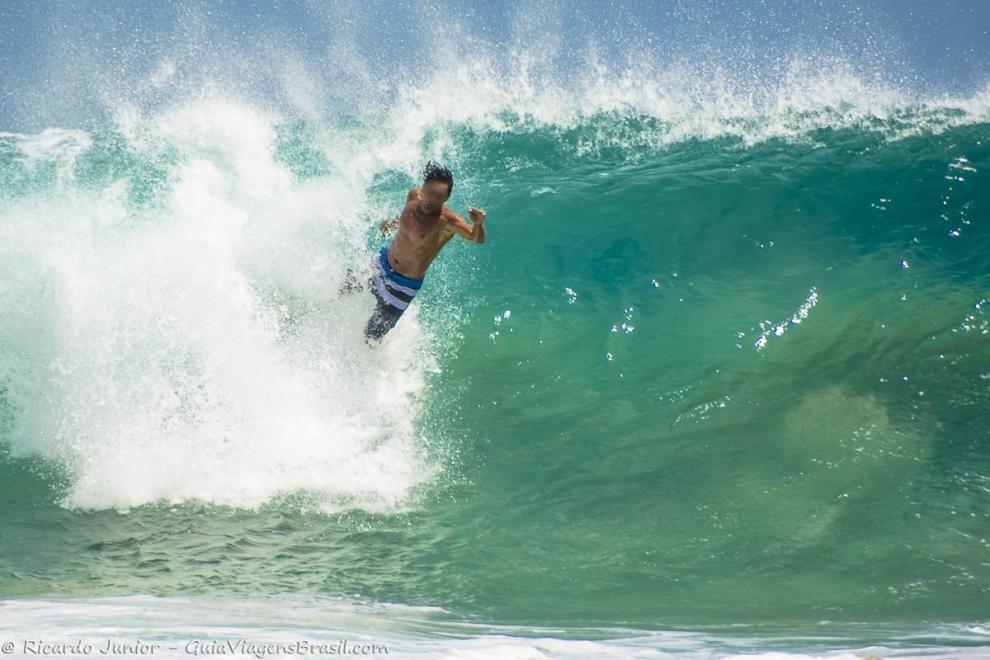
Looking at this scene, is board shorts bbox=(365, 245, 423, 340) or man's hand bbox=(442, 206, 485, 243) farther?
board shorts bbox=(365, 245, 423, 340)

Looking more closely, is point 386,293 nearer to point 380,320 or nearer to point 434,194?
point 380,320

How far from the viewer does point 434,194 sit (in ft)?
20.3

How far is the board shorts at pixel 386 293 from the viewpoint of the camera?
693 cm

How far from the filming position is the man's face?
20.2 ft

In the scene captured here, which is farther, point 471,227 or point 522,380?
point 522,380

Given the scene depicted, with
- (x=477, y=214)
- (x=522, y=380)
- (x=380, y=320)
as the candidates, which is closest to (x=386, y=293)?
(x=380, y=320)

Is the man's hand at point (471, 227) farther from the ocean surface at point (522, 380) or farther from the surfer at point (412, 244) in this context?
the ocean surface at point (522, 380)

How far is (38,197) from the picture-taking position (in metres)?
8.91

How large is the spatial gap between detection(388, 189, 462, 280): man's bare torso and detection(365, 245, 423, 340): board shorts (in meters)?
0.07

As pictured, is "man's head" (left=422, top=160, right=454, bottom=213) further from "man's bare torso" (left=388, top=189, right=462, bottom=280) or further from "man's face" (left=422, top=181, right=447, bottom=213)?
"man's bare torso" (left=388, top=189, right=462, bottom=280)

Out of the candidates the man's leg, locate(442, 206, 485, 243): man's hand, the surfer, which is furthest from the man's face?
the man's leg

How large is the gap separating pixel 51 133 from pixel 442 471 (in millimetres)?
8387

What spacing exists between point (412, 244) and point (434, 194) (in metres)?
0.59

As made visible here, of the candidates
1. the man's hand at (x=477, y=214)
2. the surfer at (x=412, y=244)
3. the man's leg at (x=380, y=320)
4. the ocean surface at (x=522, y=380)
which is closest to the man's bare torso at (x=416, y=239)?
the surfer at (x=412, y=244)
